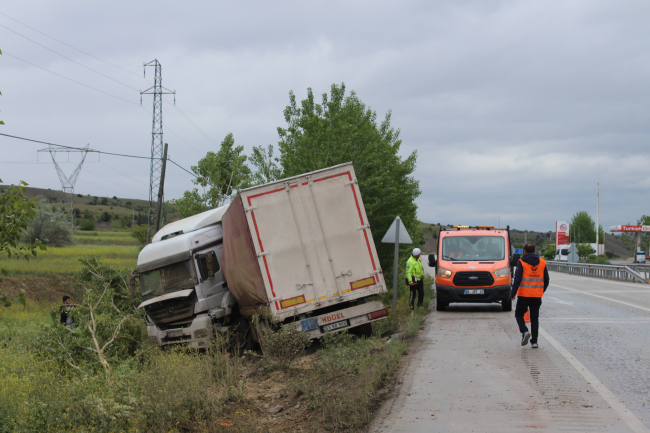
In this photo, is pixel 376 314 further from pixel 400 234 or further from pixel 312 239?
pixel 400 234

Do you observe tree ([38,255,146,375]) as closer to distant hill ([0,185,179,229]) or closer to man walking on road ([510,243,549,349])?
man walking on road ([510,243,549,349])

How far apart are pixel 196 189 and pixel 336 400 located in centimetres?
3099

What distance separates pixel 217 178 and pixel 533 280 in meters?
29.2

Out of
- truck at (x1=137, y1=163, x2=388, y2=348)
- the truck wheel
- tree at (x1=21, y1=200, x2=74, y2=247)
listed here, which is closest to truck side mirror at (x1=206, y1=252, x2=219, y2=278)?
truck at (x1=137, y1=163, x2=388, y2=348)

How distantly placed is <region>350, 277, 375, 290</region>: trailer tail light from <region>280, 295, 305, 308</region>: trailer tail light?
3.30 ft

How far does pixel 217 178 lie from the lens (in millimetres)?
37312

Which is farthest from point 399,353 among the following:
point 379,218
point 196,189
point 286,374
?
point 196,189

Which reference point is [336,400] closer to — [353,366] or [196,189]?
[353,366]

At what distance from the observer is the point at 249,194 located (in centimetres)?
1153

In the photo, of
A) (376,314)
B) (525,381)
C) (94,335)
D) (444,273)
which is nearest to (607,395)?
(525,381)

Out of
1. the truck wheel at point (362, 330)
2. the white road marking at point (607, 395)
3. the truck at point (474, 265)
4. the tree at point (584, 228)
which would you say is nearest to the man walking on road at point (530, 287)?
the white road marking at point (607, 395)

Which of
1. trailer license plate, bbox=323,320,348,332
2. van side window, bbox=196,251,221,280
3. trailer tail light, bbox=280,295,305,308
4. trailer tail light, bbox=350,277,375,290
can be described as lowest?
trailer license plate, bbox=323,320,348,332

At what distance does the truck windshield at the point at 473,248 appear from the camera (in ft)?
57.2

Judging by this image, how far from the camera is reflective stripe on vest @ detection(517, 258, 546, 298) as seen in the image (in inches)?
401
